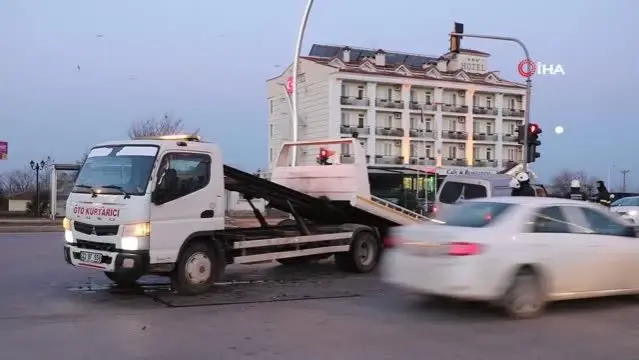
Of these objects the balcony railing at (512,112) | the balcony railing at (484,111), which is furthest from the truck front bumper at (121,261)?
the balcony railing at (512,112)

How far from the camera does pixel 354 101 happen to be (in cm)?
8000

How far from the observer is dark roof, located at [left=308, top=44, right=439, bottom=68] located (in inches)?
3401

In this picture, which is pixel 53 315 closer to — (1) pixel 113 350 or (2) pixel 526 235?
(1) pixel 113 350

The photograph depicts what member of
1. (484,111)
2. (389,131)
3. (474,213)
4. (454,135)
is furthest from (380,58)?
(474,213)

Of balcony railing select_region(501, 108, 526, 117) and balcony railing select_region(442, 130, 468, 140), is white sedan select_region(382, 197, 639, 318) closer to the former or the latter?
balcony railing select_region(442, 130, 468, 140)

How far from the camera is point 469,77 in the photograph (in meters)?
85.2

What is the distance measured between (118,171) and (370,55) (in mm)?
78384

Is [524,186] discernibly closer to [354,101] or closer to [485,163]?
[354,101]

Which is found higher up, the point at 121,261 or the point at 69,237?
the point at 69,237

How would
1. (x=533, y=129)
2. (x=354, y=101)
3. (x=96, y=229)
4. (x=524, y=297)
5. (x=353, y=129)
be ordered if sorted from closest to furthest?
(x=524, y=297)
(x=96, y=229)
(x=533, y=129)
(x=353, y=129)
(x=354, y=101)

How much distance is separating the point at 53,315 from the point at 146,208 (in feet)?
6.17

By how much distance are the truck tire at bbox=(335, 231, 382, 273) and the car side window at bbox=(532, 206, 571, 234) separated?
199 inches

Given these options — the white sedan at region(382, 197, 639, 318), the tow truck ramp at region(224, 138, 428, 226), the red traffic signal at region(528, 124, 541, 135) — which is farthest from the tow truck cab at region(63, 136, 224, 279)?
the red traffic signal at region(528, 124, 541, 135)

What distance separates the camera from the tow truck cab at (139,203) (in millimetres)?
Result: 9742
